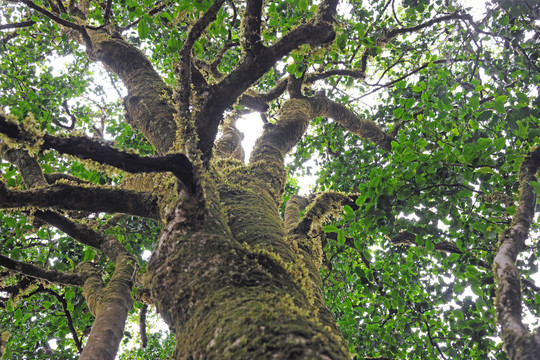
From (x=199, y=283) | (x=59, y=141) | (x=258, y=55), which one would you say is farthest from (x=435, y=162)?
(x=59, y=141)

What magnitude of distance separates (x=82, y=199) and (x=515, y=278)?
3.16 meters

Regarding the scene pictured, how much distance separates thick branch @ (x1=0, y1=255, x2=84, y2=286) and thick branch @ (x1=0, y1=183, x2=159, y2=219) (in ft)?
3.41

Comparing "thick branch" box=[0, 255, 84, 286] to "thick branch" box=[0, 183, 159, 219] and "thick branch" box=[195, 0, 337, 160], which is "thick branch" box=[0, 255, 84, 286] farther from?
"thick branch" box=[195, 0, 337, 160]

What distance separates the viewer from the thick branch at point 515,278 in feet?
4.97

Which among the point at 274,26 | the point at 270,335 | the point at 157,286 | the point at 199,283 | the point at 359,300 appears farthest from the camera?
the point at 359,300

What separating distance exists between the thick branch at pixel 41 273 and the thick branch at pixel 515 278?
13.4 ft

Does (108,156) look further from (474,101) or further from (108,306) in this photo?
(474,101)

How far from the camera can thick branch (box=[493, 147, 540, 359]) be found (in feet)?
4.97

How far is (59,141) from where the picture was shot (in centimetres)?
208

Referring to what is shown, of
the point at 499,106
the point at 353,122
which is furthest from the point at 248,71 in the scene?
the point at 353,122

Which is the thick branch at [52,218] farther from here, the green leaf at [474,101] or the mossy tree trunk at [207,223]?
the green leaf at [474,101]

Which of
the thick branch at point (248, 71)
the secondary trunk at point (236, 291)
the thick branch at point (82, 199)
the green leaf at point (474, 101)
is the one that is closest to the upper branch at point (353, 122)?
the thick branch at point (248, 71)

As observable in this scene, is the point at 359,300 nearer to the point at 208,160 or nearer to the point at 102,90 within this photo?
the point at 208,160

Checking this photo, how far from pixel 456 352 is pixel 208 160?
4339 mm
